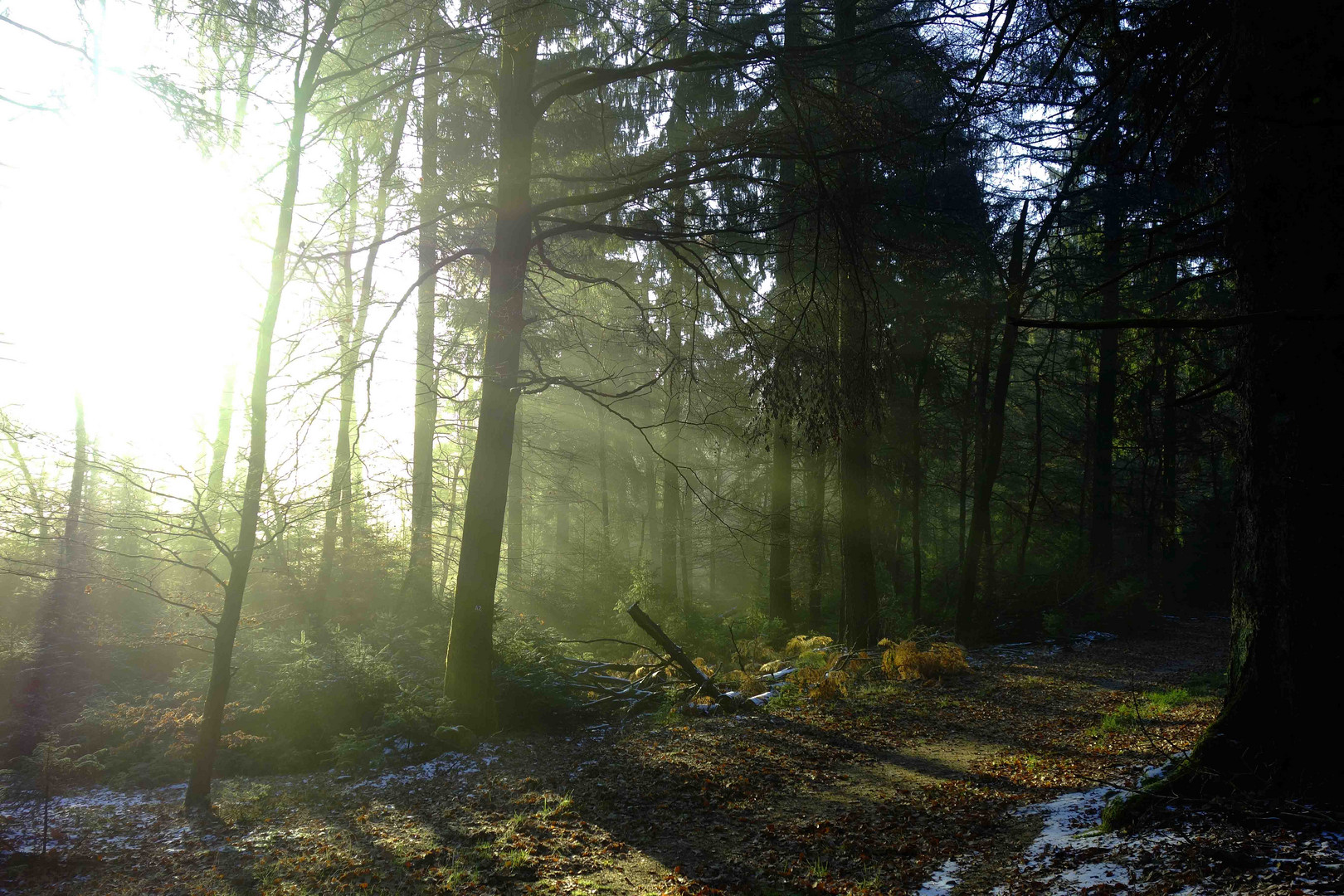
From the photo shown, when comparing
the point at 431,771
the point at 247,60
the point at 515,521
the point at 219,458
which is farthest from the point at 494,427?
the point at 515,521

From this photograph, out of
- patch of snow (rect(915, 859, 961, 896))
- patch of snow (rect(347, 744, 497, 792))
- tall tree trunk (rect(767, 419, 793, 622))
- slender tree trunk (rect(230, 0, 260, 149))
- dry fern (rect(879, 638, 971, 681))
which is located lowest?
patch of snow (rect(347, 744, 497, 792))

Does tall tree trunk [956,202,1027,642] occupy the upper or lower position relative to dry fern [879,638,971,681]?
upper

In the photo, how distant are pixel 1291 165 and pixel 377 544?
14.5m

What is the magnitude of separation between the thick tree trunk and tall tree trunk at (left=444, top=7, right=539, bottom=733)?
8.84ft

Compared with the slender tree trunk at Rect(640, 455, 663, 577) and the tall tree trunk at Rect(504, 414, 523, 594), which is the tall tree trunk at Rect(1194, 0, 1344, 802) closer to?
the tall tree trunk at Rect(504, 414, 523, 594)

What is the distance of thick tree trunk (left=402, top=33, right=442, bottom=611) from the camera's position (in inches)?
439

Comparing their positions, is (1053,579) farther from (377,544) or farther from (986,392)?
(377,544)

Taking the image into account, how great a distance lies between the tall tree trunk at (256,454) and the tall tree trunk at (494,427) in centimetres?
224

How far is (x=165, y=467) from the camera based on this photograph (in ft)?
18.1

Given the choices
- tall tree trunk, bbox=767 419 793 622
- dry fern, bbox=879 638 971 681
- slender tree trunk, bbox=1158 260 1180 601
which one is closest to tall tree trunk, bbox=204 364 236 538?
dry fern, bbox=879 638 971 681

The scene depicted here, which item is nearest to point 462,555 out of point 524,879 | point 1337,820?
point 524,879

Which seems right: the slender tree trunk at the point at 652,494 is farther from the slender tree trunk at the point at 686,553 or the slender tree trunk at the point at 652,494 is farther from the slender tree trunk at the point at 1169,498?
the slender tree trunk at the point at 1169,498

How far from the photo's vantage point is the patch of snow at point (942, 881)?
3776 millimetres

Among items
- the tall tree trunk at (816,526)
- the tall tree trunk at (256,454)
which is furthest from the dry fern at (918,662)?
the tall tree trunk at (256,454)
